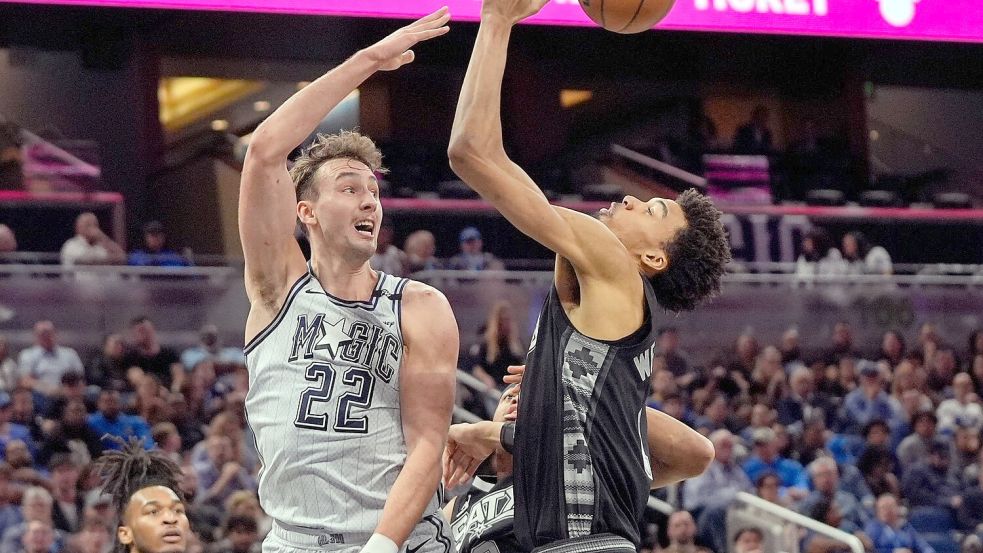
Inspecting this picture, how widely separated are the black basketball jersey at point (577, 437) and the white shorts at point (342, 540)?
237 mm

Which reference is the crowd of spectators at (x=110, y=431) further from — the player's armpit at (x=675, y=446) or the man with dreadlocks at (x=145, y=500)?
the player's armpit at (x=675, y=446)

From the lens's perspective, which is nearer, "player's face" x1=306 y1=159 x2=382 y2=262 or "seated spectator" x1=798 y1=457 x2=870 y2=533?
"player's face" x1=306 y1=159 x2=382 y2=262

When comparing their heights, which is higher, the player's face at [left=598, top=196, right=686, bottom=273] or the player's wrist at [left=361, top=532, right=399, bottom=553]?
the player's face at [left=598, top=196, right=686, bottom=273]

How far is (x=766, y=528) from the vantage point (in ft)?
26.6

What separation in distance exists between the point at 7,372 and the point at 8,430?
101cm

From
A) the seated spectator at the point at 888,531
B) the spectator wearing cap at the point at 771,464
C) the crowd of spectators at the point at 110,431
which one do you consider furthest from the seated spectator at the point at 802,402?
the crowd of spectators at the point at 110,431

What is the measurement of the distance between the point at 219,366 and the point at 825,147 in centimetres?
1040

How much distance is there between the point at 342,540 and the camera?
3361mm

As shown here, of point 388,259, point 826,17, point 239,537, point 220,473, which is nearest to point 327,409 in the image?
point 239,537

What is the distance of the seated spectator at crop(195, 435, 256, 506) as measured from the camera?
8.18 metres

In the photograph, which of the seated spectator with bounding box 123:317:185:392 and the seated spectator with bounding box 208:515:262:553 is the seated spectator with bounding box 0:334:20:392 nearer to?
the seated spectator with bounding box 123:317:185:392

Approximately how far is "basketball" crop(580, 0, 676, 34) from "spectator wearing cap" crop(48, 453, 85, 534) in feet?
16.2

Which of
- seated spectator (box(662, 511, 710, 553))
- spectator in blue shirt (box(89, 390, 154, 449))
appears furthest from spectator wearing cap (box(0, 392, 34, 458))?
seated spectator (box(662, 511, 710, 553))

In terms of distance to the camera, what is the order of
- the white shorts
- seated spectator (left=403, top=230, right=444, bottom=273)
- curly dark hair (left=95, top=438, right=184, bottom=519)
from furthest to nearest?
seated spectator (left=403, top=230, right=444, bottom=273), curly dark hair (left=95, top=438, right=184, bottom=519), the white shorts
